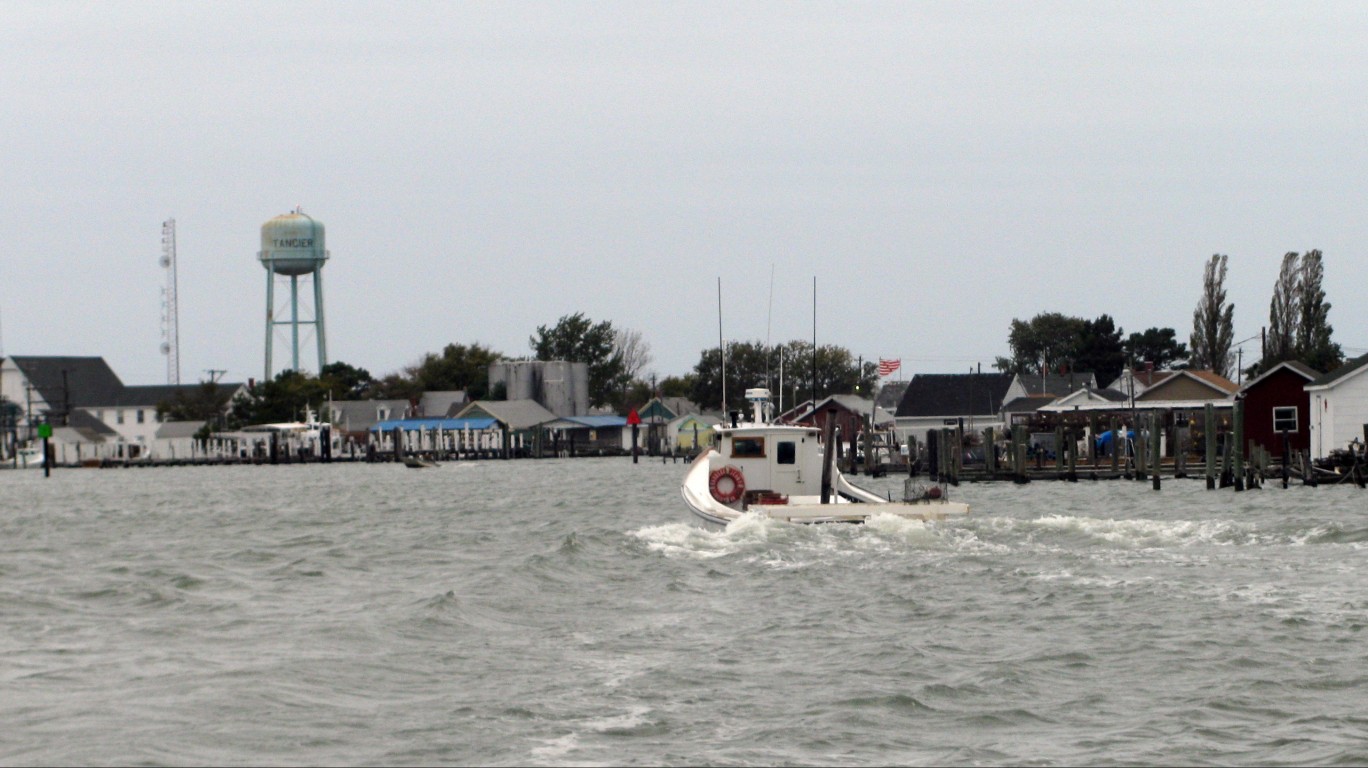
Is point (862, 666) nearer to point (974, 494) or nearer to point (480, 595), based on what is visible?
point (480, 595)

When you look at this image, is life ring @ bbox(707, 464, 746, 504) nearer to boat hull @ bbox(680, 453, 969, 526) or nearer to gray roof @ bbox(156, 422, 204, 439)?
boat hull @ bbox(680, 453, 969, 526)

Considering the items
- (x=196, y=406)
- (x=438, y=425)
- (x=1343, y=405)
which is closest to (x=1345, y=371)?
(x=1343, y=405)

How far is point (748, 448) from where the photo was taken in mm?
35688

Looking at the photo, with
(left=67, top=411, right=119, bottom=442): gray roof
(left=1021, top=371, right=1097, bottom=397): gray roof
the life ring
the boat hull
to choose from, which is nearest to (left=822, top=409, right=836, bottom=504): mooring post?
the boat hull

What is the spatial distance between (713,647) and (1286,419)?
147 feet

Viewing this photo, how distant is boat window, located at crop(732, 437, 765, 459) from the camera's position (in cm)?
3562

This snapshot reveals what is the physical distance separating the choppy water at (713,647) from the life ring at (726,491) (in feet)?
3.33

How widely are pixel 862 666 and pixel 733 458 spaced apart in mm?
18480

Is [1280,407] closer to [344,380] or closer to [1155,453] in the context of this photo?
[1155,453]

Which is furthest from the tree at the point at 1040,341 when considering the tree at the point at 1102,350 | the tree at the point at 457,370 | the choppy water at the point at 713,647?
the choppy water at the point at 713,647

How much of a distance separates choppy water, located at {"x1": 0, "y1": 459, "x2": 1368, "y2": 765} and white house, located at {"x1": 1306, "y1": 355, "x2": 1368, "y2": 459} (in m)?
19.2

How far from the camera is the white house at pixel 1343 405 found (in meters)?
53.8

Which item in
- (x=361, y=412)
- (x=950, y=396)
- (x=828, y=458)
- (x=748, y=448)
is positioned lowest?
(x=828, y=458)

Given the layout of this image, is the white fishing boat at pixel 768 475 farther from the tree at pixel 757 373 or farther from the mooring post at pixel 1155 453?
the tree at pixel 757 373
